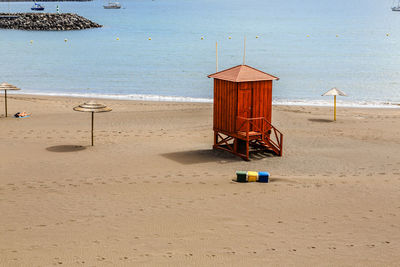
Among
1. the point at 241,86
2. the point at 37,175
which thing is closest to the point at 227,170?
the point at 241,86

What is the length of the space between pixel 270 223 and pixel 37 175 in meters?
6.58

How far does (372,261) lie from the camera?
974 cm

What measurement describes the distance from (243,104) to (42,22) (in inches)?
3411

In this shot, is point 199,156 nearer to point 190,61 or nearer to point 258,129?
point 258,129

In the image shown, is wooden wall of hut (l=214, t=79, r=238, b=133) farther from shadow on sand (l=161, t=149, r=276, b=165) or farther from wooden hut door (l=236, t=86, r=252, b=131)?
shadow on sand (l=161, t=149, r=276, b=165)

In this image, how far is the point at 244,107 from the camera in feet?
54.2

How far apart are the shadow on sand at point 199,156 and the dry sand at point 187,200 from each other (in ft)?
0.11

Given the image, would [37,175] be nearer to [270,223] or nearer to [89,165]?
[89,165]

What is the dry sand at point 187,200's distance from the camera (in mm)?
9867

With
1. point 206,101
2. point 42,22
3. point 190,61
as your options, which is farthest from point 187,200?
point 42,22

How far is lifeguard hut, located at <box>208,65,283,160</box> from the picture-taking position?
53.8 feet

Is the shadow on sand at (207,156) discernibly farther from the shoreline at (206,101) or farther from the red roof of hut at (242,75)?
the shoreline at (206,101)

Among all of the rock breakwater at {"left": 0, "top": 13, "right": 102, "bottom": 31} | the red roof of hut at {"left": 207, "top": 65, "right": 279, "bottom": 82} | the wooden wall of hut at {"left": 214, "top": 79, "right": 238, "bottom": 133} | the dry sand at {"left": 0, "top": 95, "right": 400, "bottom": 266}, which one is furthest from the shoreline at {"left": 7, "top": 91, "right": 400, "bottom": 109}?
the rock breakwater at {"left": 0, "top": 13, "right": 102, "bottom": 31}

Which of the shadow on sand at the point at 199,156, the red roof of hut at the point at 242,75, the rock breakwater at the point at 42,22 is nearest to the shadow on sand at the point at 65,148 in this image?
the shadow on sand at the point at 199,156
